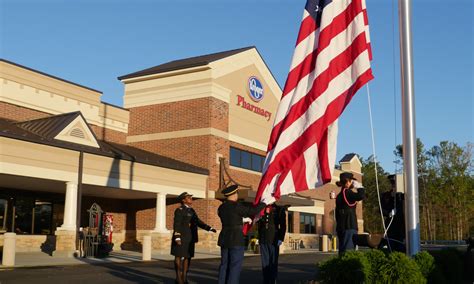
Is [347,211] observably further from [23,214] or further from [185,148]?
[185,148]

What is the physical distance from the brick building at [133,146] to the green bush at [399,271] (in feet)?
48.7

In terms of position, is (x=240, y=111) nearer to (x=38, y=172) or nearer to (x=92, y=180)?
(x=92, y=180)

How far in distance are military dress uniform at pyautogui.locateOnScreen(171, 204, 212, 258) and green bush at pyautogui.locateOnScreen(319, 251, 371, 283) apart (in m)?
3.97

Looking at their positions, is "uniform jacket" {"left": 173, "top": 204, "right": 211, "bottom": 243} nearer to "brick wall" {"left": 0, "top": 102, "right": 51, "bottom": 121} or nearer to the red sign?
"brick wall" {"left": 0, "top": 102, "right": 51, "bottom": 121}

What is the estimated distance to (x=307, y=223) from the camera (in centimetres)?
4053

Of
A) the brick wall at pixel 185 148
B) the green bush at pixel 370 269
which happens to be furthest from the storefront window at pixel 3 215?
the green bush at pixel 370 269

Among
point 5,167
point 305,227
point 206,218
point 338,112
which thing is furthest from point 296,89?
point 305,227

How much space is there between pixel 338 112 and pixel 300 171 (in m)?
0.99

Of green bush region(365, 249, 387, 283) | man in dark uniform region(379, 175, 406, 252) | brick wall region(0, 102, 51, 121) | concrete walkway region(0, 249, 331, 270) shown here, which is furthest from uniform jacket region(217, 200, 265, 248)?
brick wall region(0, 102, 51, 121)

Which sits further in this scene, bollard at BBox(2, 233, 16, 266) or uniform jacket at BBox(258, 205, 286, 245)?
bollard at BBox(2, 233, 16, 266)

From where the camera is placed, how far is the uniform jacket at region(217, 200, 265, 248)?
8156 millimetres

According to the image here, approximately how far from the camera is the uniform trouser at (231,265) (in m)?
8.12

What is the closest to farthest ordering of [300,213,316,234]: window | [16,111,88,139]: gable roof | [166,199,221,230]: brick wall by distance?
[16,111,88,139]: gable roof
[166,199,221,230]: brick wall
[300,213,316,234]: window

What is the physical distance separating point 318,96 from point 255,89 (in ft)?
83.5
